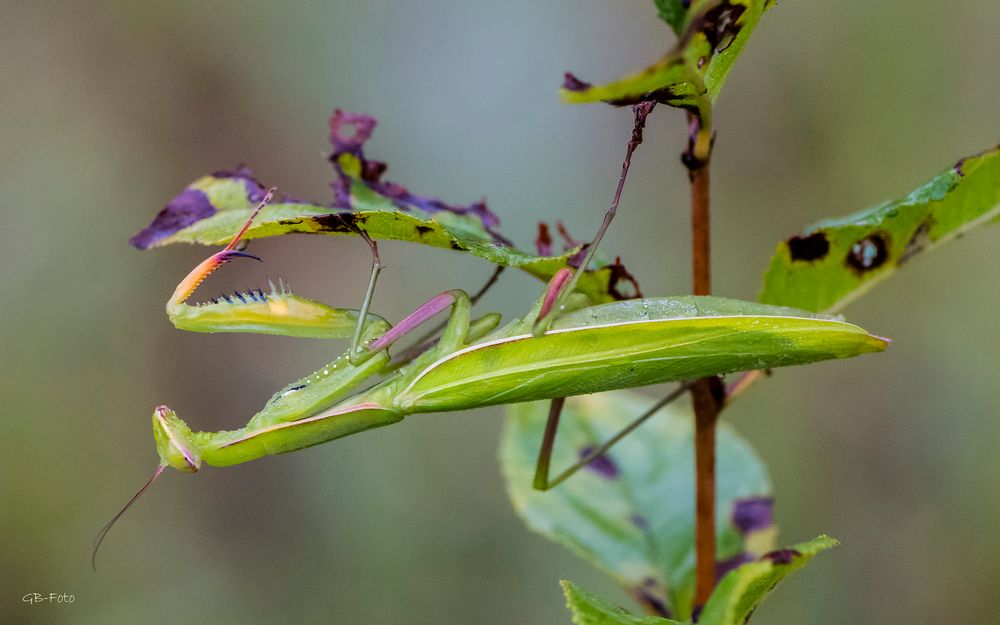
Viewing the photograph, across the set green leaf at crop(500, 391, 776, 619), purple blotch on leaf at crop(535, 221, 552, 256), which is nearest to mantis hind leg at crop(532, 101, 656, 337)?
purple blotch on leaf at crop(535, 221, 552, 256)

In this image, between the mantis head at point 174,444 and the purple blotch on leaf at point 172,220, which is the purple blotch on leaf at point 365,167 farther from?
the mantis head at point 174,444

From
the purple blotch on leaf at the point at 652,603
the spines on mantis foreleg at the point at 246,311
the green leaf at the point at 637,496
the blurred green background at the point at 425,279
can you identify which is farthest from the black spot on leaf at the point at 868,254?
the blurred green background at the point at 425,279

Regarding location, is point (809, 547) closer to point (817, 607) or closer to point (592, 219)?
point (817, 607)

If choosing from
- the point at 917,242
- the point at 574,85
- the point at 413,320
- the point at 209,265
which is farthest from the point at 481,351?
the point at 917,242

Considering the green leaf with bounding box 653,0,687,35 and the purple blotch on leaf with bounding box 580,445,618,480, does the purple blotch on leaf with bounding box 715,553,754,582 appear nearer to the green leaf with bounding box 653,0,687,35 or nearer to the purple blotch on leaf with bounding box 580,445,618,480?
the purple blotch on leaf with bounding box 580,445,618,480

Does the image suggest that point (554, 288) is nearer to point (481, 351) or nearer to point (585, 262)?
point (585, 262)

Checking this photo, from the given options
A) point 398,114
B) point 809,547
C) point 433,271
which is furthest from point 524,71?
point 809,547

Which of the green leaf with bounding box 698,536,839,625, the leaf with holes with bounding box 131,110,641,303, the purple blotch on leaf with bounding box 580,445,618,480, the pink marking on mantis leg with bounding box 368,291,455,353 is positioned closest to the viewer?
the green leaf with bounding box 698,536,839,625
